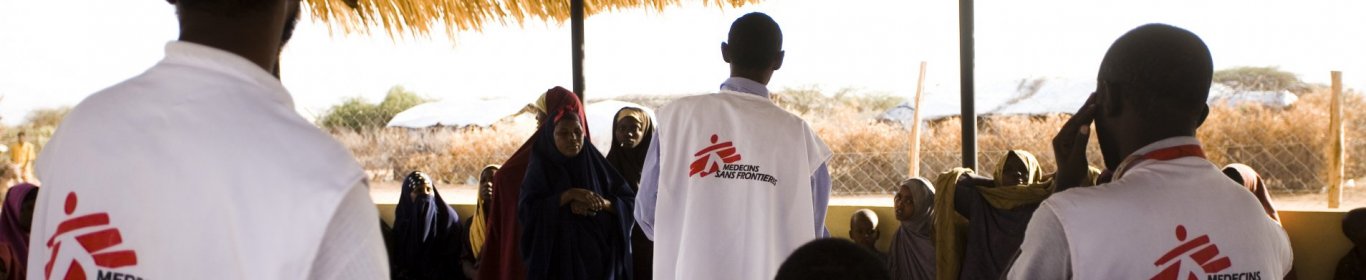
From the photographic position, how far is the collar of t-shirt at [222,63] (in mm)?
1246

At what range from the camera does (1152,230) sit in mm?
1665

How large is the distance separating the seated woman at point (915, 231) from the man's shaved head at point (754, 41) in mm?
2384

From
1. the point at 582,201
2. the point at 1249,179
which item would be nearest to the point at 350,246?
the point at 582,201

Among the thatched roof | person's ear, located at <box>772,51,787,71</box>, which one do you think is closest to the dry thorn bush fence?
the thatched roof

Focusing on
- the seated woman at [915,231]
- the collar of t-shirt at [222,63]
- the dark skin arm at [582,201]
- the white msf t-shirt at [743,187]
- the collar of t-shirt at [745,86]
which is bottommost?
the seated woman at [915,231]

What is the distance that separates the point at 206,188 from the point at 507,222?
4408 mm

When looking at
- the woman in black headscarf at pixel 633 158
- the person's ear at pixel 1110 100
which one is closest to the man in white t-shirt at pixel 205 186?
the person's ear at pixel 1110 100

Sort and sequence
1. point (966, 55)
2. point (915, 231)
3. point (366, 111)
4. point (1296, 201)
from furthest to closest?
point (366, 111) < point (1296, 201) < point (915, 231) < point (966, 55)

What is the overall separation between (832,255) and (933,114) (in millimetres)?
14919

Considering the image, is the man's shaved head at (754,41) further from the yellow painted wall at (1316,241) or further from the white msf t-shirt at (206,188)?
the yellow painted wall at (1316,241)

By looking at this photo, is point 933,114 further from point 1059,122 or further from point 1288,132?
point 1288,132

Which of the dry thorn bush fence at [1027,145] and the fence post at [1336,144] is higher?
the fence post at [1336,144]

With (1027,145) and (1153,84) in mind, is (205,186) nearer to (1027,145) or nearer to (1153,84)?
(1153,84)

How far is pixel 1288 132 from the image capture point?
38.9 feet
